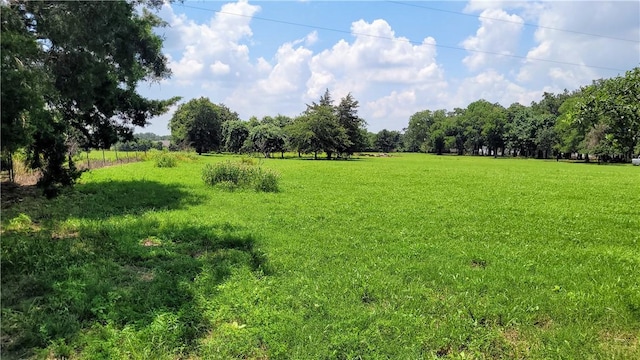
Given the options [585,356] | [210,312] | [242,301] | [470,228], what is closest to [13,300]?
[210,312]

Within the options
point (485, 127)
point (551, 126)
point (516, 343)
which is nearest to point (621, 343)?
point (516, 343)

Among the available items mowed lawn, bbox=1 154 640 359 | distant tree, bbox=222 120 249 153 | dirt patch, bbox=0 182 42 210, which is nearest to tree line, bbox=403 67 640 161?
mowed lawn, bbox=1 154 640 359

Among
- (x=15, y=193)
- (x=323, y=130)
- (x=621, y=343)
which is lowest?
(x=621, y=343)

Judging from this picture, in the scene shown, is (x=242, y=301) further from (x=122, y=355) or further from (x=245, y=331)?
(x=122, y=355)

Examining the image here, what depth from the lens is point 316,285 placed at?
5.84m

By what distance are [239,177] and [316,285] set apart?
12.0m

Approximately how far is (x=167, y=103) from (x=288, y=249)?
46.5ft

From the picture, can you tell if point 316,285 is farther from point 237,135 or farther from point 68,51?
point 237,135

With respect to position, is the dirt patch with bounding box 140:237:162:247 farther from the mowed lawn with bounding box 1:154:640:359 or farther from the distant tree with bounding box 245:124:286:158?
the distant tree with bounding box 245:124:286:158

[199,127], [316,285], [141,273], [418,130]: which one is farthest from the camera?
[418,130]

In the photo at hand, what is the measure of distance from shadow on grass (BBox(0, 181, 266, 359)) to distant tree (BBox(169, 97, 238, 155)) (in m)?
70.7

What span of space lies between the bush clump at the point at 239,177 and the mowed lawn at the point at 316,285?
519cm

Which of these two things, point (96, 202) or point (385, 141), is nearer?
point (96, 202)

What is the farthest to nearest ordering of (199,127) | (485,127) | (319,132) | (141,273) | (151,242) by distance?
(485,127)
(199,127)
(319,132)
(151,242)
(141,273)
